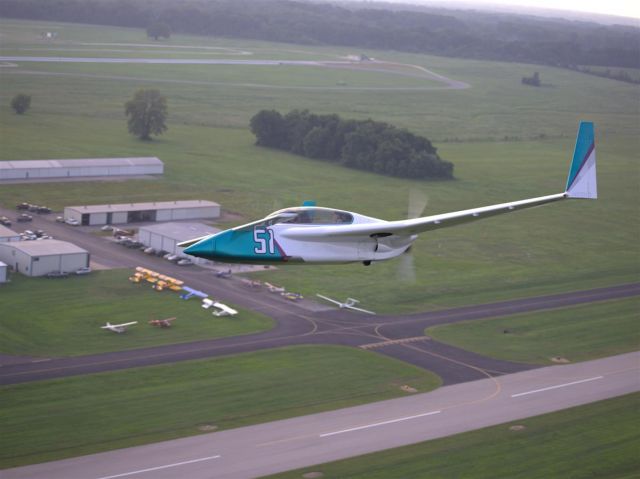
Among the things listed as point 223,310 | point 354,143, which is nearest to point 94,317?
point 223,310

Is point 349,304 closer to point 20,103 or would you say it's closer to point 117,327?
point 117,327

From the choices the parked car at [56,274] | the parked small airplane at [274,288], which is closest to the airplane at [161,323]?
the parked small airplane at [274,288]

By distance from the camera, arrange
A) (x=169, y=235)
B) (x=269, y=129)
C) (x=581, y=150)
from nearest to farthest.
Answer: (x=581, y=150) → (x=169, y=235) → (x=269, y=129)

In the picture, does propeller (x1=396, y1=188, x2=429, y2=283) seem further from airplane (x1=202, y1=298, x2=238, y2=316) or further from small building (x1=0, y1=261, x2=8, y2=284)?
small building (x1=0, y1=261, x2=8, y2=284)

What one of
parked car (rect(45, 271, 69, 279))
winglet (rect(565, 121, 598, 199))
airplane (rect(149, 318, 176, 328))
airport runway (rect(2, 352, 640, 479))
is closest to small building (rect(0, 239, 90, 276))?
parked car (rect(45, 271, 69, 279))

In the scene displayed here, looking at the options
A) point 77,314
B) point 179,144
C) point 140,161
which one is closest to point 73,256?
point 77,314

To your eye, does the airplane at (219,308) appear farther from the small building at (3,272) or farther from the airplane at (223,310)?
the small building at (3,272)

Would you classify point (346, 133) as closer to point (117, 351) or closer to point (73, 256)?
point (73, 256)
